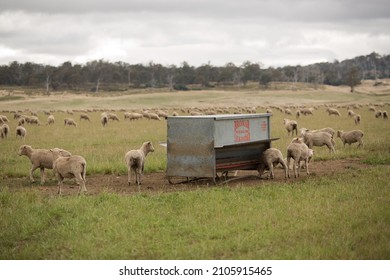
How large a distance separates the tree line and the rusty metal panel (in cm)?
9111

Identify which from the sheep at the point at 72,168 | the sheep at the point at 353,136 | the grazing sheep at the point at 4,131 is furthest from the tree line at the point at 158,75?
the sheep at the point at 72,168

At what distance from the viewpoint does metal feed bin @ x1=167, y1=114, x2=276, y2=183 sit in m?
14.8

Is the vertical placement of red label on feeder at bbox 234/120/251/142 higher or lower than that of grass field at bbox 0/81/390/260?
higher

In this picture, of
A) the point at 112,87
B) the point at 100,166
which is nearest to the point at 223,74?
the point at 112,87

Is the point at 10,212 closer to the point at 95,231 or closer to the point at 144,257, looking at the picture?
the point at 95,231

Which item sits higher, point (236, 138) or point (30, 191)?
point (236, 138)

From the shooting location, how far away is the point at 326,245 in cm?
879

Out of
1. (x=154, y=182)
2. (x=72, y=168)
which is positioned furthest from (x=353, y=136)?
(x=72, y=168)

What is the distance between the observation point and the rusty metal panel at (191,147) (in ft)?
48.4

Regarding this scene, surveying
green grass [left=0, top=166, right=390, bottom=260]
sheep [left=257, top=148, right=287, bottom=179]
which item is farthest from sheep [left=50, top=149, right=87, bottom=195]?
sheep [left=257, top=148, right=287, bottom=179]

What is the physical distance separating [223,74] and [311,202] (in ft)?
437

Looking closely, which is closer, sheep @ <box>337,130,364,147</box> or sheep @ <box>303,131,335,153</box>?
sheep @ <box>303,131,335,153</box>

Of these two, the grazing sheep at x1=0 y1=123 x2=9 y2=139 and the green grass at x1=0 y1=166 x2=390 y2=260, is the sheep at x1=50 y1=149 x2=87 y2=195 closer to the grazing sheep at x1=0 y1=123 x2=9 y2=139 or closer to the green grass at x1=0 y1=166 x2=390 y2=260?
the green grass at x1=0 y1=166 x2=390 y2=260

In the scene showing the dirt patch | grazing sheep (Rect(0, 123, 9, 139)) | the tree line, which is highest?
the tree line
